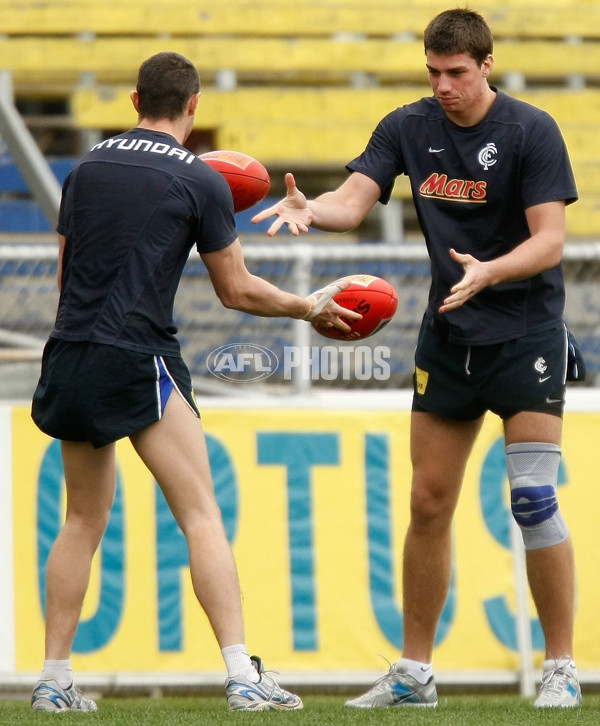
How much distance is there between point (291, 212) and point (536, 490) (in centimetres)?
116

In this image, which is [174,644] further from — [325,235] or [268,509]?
[325,235]

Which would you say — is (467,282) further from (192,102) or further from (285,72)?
(285,72)

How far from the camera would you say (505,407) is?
3.84 m

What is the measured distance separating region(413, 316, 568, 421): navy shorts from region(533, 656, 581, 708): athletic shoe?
787 millimetres

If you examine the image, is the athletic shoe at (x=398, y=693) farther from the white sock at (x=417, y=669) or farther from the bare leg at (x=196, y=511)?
the bare leg at (x=196, y=511)

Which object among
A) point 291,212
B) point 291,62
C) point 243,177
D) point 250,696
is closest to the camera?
point 250,696

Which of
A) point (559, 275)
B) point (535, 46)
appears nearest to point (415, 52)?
point (535, 46)

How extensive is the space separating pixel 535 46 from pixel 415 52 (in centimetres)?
111

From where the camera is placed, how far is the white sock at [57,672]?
3652mm

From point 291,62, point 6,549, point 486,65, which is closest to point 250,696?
point 486,65

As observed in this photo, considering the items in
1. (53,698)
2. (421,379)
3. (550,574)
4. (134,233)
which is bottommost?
(53,698)

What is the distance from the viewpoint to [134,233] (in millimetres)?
3479

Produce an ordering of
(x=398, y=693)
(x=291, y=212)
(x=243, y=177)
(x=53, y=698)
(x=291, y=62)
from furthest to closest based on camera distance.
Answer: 1. (x=291, y=62)
2. (x=243, y=177)
3. (x=398, y=693)
4. (x=291, y=212)
5. (x=53, y=698)

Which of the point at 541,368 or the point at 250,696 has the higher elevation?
the point at 541,368
